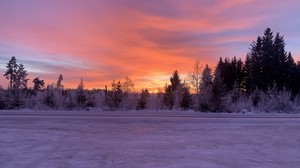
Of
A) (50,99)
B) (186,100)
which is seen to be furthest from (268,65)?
(50,99)

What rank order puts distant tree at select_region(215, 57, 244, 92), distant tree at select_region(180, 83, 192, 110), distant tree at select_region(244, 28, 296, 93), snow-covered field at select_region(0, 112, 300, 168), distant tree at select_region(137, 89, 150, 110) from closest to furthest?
snow-covered field at select_region(0, 112, 300, 168) < distant tree at select_region(137, 89, 150, 110) < distant tree at select_region(180, 83, 192, 110) < distant tree at select_region(244, 28, 296, 93) < distant tree at select_region(215, 57, 244, 92)

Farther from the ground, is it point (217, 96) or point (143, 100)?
point (217, 96)

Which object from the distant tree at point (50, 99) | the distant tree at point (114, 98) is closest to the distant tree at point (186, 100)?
the distant tree at point (114, 98)

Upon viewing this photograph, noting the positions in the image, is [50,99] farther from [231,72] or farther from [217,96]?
[231,72]

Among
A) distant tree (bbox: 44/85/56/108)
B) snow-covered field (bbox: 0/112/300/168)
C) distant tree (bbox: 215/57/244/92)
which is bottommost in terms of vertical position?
snow-covered field (bbox: 0/112/300/168)

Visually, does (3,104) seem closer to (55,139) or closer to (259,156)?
(55,139)

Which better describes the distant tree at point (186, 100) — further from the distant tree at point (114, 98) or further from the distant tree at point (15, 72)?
the distant tree at point (15, 72)

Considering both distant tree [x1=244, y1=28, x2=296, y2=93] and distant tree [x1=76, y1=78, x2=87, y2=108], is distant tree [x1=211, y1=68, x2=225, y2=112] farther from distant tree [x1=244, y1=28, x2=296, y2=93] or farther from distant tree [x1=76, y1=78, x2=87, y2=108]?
distant tree [x1=244, y1=28, x2=296, y2=93]

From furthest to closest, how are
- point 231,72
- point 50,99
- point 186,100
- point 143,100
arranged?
point 231,72 → point 186,100 → point 143,100 → point 50,99

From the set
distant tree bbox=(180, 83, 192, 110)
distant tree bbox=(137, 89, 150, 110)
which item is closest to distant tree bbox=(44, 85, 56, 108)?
distant tree bbox=(137, 89, 150, 110)

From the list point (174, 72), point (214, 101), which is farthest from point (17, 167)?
point (174, 72)

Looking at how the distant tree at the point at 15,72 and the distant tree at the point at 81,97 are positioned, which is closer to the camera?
the distant tree at the point at 81,97

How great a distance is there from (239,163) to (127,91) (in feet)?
88.7

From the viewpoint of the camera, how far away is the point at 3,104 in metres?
32.1
